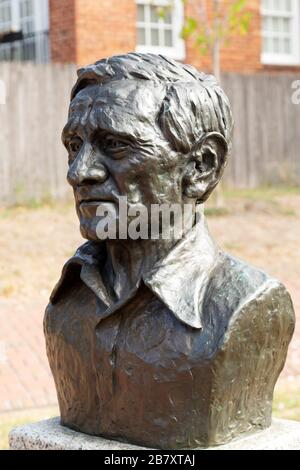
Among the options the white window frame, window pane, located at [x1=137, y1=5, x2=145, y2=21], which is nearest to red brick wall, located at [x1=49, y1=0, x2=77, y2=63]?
the white window frame

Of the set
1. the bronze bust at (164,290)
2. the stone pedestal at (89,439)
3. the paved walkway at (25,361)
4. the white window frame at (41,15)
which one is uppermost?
the white window frame at (41,15)

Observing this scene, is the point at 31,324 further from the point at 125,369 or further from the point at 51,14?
the point at 51,14

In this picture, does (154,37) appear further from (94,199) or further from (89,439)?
(89,439)

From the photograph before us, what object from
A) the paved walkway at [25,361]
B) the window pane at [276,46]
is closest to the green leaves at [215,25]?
the window pane at [276,46]

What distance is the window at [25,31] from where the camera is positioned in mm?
16875

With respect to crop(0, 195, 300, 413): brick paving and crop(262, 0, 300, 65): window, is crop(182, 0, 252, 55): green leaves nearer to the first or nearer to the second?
crop(262, 0, 300, 65): window

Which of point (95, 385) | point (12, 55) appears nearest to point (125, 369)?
point (95, 385)

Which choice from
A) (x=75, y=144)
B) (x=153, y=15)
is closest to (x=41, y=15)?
(x=153, y=15)

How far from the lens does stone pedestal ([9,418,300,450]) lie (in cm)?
351

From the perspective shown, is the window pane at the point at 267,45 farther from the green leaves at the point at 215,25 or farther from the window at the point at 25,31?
the window at the point at 25,31

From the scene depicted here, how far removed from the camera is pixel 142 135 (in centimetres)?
346

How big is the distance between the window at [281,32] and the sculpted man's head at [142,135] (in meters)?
16.4

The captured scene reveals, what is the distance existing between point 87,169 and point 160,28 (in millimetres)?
14811
